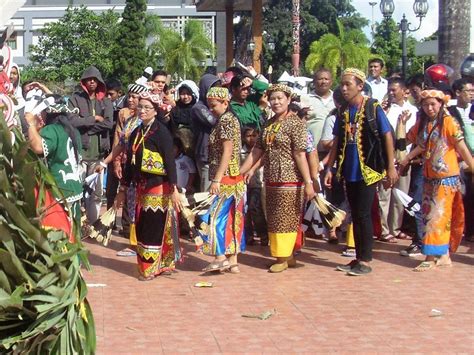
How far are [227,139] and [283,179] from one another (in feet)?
2.11

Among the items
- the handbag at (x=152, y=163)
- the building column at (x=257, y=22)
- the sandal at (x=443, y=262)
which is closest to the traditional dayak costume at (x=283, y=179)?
the handbag at (x=152, y=163)

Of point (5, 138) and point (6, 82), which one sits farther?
point (6, 82)

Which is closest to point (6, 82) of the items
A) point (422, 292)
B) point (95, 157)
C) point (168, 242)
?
point (168, 242)

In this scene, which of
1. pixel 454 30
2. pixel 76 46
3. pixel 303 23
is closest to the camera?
pixel 454 30

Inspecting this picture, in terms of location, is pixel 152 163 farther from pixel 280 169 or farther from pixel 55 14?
pixel 55 14

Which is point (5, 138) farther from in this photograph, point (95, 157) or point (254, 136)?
point (95, 157)

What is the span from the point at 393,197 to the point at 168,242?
311 centimetres

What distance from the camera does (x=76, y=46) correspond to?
2404 inches

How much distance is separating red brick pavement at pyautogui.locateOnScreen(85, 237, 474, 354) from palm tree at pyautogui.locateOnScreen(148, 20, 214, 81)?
50.8 metres

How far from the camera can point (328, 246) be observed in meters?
10.5

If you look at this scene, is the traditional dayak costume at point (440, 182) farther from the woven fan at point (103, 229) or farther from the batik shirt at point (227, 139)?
the woven fan at point (103, 229)

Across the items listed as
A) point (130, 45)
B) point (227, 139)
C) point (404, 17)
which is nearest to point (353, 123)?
point (227, 139)

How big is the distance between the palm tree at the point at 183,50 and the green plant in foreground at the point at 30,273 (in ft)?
182

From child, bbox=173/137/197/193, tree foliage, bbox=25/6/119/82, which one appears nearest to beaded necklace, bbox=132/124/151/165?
child, bbox=173/137/197/193
